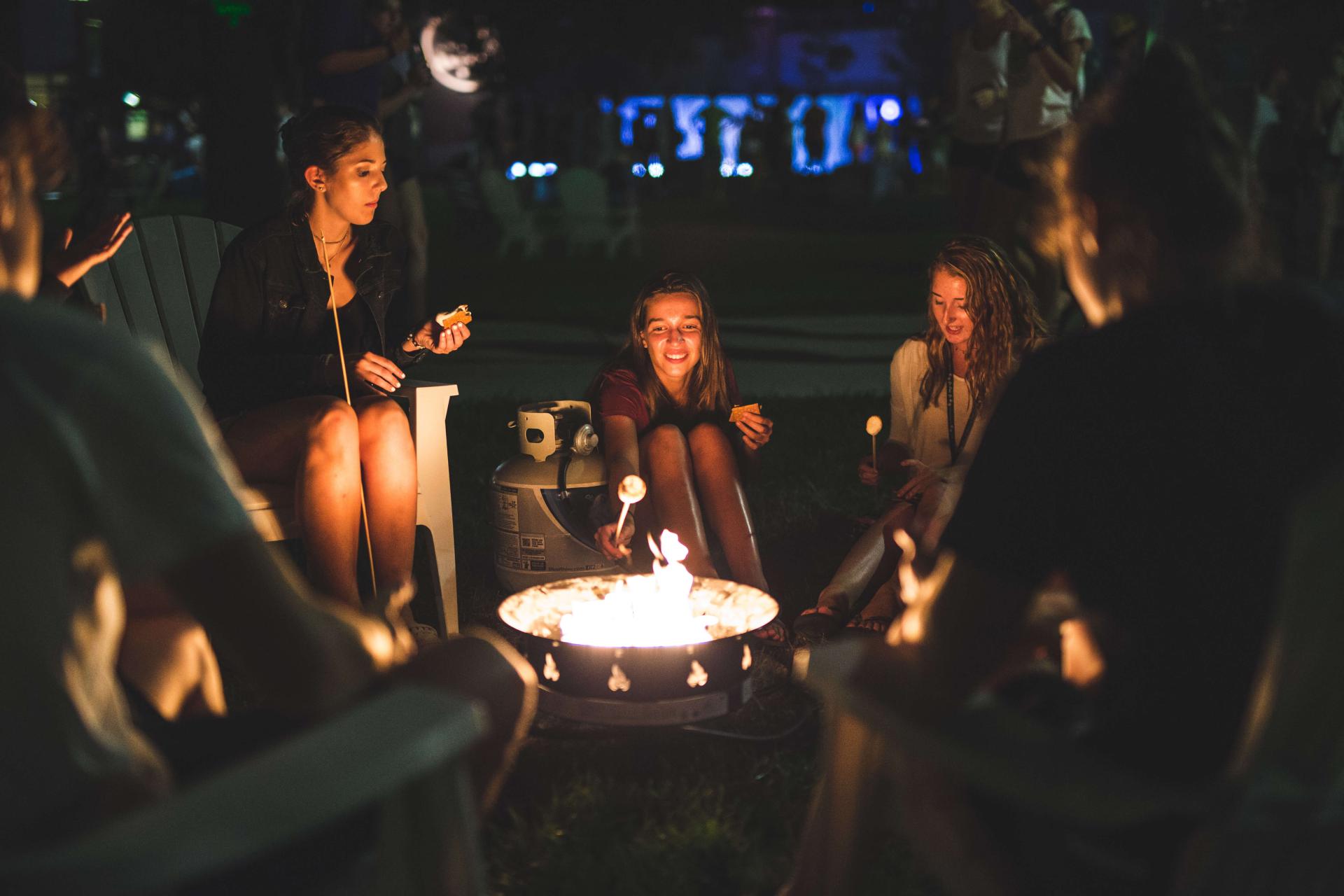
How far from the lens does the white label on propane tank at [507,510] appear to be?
3686mm

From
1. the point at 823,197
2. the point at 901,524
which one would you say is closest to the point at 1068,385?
the point at 901,524

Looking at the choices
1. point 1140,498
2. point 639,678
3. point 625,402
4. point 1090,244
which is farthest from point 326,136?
point 1140,498

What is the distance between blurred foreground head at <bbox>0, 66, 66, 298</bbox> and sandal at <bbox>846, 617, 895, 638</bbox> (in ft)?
7.85

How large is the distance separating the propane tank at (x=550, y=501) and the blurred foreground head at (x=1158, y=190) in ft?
7.38

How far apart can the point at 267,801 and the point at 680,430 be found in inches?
102

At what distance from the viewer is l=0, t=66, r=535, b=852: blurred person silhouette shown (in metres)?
1.14

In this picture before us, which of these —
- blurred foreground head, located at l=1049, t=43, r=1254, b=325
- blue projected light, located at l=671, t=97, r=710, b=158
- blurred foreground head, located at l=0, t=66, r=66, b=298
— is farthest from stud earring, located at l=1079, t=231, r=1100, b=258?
blue projected light, located at l=671, t=97, r=710, b=158

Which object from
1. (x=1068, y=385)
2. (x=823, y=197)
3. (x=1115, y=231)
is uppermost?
(x=1115, y=231)

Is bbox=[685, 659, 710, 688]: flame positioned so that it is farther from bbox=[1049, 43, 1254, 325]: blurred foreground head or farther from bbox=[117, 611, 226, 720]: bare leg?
bbox=[1049, 43, 1254, 325]: blurred foreground head

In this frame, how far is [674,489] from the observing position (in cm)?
354

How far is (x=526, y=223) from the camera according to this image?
1579 centimetres

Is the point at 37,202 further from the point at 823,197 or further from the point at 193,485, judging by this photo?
the point at 823,197

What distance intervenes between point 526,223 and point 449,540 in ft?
41.1

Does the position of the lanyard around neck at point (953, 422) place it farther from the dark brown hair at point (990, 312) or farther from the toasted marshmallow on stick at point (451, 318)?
the toasted marshmallow on stick at point (451, 318)
